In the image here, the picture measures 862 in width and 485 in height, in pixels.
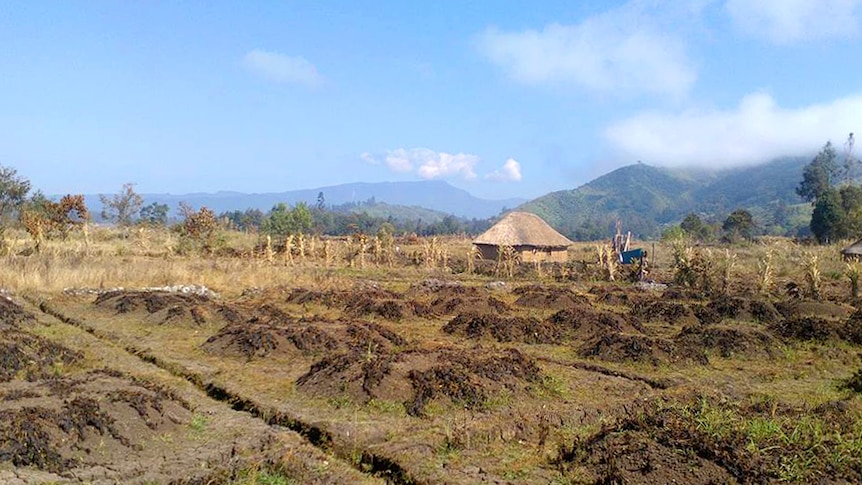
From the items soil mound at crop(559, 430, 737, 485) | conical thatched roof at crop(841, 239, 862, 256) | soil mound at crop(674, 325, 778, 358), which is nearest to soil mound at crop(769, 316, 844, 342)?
soil mound at crop(674, 325, 778, 358)

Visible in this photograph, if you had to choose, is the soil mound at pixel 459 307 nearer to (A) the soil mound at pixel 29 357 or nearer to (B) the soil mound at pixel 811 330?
(B) the soil mound at pixel 811 330

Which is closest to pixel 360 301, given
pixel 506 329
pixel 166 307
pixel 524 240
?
pixel 166 307

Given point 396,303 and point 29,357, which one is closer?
point 29,357

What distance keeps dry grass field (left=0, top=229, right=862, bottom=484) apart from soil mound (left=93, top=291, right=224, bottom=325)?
0.06m

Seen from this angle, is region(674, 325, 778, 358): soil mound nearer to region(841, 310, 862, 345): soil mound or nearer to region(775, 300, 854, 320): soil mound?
region(841, 310, 862, 345): soil mound

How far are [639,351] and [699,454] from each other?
17.1 feet

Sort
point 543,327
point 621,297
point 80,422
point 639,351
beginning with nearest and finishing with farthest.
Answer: point 80,422 < point 639,351 < point 543,327 < point 621,297

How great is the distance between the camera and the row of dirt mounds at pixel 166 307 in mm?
12898

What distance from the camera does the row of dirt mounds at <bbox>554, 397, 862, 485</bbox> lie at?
16.8ft

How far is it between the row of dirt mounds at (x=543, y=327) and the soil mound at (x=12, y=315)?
26.2 feet

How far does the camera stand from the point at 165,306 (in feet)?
45.3

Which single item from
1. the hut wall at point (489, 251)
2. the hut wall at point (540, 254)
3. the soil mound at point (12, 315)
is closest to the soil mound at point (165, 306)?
the soil mound at point (12, 315)

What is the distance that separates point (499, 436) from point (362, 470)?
4.82 feet

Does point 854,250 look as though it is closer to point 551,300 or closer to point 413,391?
point 551,300
